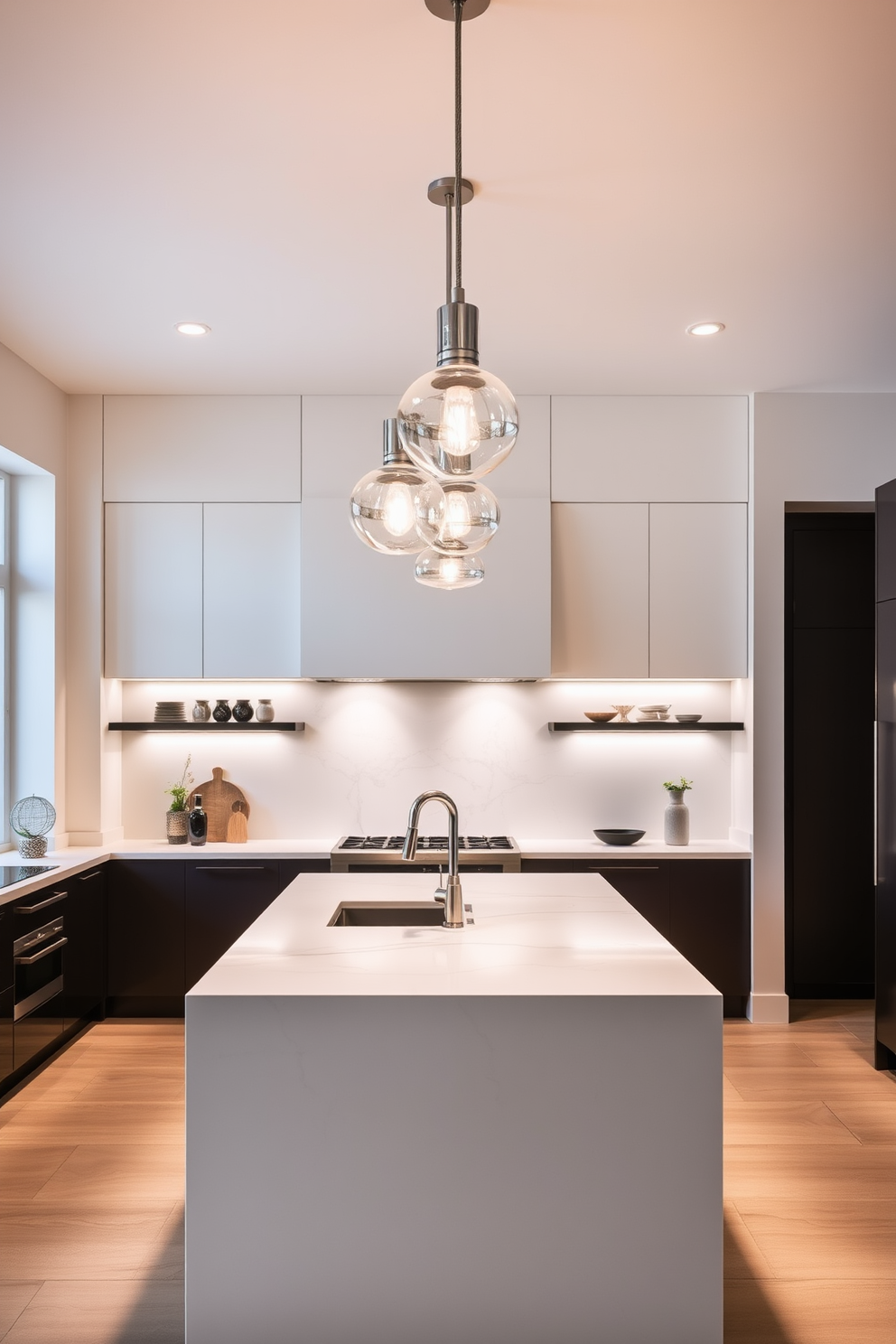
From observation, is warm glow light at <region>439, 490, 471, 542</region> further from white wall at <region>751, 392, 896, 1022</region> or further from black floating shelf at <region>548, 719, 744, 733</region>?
white wall at <region>751, 392, 896, 1022</region>

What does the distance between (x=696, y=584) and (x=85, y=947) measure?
3.31 m

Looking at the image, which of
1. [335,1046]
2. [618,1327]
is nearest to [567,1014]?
[335,1046]

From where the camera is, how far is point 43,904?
154 inches

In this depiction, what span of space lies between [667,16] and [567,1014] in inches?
83.4

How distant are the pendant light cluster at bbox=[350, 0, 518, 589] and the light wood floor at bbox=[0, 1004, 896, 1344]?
1.95 meters

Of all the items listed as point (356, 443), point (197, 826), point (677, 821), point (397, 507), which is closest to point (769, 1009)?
point (677, 821)

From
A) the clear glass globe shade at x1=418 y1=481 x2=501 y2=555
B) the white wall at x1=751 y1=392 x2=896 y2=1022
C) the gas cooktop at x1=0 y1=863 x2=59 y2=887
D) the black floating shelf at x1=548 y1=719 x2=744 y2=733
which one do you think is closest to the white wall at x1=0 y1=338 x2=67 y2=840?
the gas cooktop at x1=0 y1=863 x2=59 y2=887

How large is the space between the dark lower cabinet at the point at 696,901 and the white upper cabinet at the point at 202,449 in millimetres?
2285

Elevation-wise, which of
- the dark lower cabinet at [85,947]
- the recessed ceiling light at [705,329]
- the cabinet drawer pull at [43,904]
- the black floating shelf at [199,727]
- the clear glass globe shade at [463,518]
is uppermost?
the recessed ceiling light at [705,329]

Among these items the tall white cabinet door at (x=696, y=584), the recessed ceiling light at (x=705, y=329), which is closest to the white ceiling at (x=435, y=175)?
the recessed ceiling light at (x=705, y=329)

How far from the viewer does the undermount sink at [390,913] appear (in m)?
2.94

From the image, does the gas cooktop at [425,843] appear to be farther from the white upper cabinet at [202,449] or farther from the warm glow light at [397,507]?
the warm glow light at [397,507]

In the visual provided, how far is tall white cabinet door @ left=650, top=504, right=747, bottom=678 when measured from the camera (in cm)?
486

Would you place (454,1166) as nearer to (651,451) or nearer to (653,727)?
(653,727)
